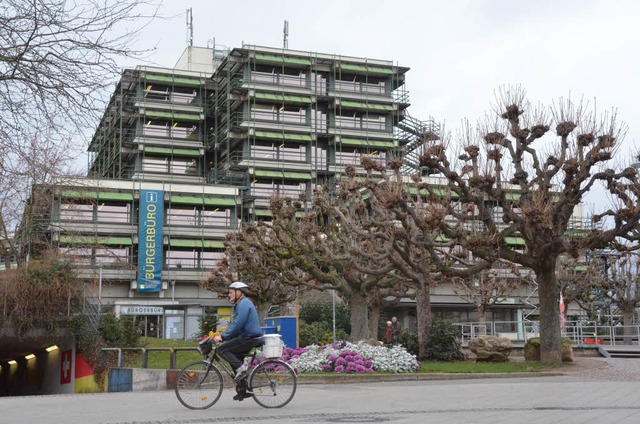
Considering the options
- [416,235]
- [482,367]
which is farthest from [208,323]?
[482,367]

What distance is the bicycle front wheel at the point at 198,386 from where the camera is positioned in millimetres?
12062

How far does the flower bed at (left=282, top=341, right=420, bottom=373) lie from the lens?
20.7 metres

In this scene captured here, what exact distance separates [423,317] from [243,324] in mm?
15777

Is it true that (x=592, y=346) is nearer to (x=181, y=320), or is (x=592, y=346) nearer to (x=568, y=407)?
(x=568, y=407)

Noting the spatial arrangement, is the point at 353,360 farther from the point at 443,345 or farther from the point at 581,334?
the point at 581,334

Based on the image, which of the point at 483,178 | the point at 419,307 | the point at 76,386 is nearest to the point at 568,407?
the point at 483,178

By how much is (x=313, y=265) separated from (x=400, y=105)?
5430 centimetres

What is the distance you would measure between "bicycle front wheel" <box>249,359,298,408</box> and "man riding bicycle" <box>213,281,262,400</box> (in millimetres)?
144

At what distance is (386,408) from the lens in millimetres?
11875

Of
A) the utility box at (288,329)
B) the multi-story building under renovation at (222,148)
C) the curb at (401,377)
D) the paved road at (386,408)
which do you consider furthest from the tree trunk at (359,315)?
the multi-story building under renovation at (222,148)

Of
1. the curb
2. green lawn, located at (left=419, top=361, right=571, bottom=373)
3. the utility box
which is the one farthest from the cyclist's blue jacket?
the utility box

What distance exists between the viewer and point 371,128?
8175 cm

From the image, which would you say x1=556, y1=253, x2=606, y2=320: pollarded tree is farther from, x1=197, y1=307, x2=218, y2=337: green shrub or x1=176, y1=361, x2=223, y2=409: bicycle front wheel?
x1=176, y1=361, x2=223, y2=409: bicycle front wheel

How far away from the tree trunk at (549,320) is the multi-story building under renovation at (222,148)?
44966mm
